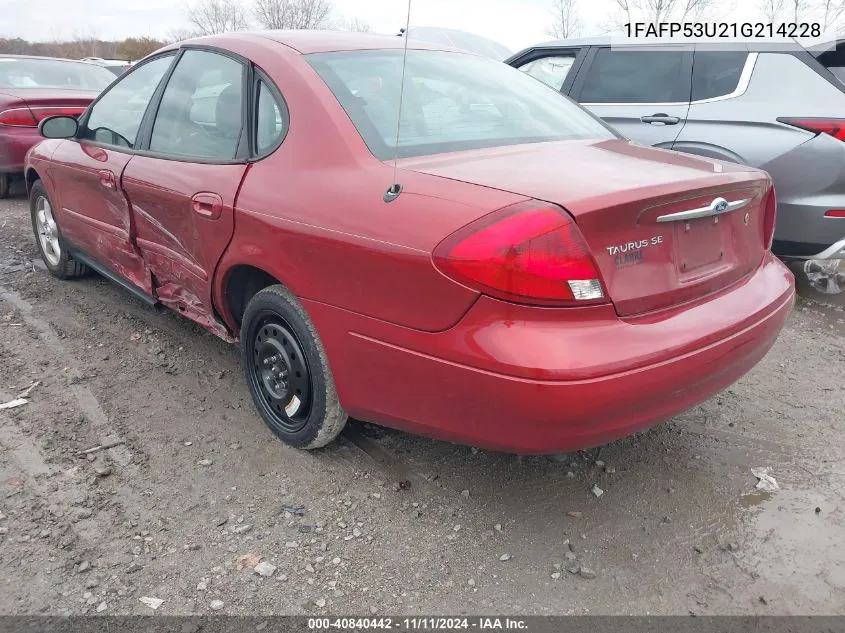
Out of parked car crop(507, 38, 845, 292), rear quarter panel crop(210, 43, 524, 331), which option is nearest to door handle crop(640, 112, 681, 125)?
parked car crop(507, 38, 845, 292)

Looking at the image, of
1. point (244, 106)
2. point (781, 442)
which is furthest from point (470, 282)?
point (781, 442)

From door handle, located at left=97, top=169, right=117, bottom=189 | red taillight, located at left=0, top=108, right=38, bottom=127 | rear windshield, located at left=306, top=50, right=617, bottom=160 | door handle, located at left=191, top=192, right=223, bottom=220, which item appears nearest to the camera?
rear windshield, located at left=306, top=50, right=617, bottom=160

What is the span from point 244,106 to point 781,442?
2.70m

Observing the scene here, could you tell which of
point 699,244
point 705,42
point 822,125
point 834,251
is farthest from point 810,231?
point 699,244

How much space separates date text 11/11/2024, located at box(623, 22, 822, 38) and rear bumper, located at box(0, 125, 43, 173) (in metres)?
5.70

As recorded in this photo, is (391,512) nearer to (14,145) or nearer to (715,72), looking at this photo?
(715,72)

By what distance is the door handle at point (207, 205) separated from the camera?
2764 mm

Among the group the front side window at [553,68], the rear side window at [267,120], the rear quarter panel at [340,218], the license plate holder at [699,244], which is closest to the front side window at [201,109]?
the rear side window at [267,120]

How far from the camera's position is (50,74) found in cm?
805

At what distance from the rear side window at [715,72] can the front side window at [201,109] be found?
132 inches

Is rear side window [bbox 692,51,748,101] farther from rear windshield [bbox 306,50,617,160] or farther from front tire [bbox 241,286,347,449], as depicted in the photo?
front tire [bbox 241,286,347,449]

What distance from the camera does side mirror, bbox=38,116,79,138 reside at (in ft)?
12.9

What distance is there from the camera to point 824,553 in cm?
229

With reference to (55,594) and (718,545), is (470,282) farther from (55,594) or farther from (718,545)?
(55,594)
